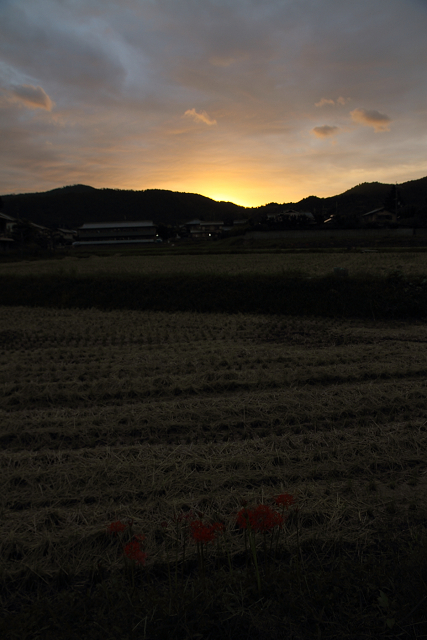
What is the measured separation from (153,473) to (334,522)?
158 cm

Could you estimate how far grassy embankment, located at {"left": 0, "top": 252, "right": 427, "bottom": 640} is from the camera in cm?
212

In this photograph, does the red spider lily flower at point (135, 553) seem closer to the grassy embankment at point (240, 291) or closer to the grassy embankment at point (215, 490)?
the grassy embankment at point (215, 490)

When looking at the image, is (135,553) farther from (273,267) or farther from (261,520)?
(273,267)

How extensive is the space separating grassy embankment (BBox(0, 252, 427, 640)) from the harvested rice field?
15 mm

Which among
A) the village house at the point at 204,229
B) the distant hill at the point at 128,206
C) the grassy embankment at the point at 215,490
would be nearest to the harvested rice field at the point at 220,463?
the grassy embankment at the point at 215,490

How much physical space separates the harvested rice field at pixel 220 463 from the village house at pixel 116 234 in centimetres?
6364

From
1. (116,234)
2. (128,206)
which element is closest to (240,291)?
(116,234)

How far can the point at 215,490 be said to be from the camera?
10.8 feet

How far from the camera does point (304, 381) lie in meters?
5.90

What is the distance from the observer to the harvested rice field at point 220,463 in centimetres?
230

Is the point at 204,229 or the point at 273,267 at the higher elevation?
the point at 204,229

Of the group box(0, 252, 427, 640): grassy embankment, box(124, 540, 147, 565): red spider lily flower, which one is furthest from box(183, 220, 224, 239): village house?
box(124, 540, 147, 565): red spider lily flower

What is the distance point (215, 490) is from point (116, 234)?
7291 centimetres

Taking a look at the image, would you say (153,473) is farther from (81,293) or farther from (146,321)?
(81,293)
